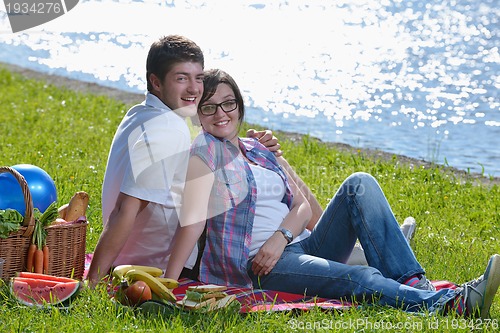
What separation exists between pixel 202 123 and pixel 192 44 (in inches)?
18.6

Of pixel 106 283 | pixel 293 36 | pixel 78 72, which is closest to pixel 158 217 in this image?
pixel 106 283

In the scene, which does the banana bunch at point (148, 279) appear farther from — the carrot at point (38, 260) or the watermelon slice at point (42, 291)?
the carrot at point (38, 260)

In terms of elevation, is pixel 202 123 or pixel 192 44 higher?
pixel 192 44

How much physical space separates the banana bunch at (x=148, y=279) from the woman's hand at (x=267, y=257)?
0.49m

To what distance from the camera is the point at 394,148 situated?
1062cm

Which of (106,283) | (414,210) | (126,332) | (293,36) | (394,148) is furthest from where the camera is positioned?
(293,36)

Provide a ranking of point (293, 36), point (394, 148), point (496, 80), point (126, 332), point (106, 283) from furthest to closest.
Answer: point (293, 36) < point (496, 80) < point (394, 148) < point (106, 283) < point (126, 332)

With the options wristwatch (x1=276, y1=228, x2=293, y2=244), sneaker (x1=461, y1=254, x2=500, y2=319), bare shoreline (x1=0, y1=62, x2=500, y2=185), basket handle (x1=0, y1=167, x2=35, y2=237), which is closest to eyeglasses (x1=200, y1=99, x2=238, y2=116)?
wristwatch (x1=276, y1=228, x2=293, y2=244)

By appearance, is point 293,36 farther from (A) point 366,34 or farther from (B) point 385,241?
(B) point 385,241

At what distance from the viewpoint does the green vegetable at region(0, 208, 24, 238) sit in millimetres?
4648

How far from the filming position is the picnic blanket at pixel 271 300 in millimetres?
4539

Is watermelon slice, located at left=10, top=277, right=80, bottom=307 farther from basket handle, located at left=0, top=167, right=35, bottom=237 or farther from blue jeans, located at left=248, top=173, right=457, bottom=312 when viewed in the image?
blue jeans, located at left=248, top=173, right=457, bottom=312

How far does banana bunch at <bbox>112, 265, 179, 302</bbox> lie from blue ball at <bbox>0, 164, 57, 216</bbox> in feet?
2.33

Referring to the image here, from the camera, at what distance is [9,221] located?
4.73m
